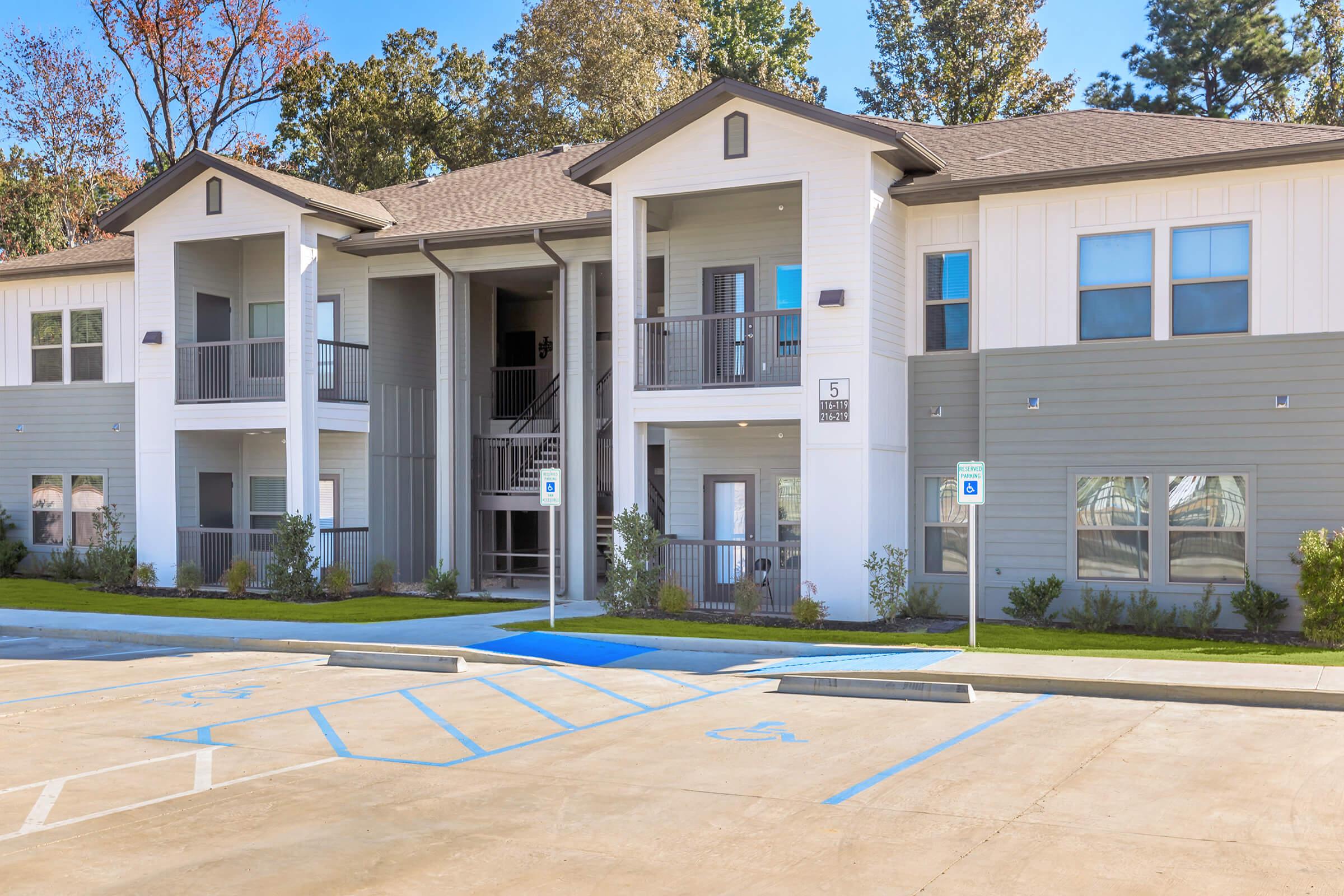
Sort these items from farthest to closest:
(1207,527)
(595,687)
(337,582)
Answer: (337,582), (1207,527), (595,687)

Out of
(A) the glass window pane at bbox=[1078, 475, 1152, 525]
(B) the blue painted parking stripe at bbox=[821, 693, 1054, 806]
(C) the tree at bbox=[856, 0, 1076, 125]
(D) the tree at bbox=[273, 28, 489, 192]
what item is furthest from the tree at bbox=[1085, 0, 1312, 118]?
(B) the blue painted parking stripe at bbox=[821, 693, 1054, 806]

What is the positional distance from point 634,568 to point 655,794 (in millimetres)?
11092

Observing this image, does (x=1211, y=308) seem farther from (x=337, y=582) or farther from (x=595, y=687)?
(x=337, y=582)

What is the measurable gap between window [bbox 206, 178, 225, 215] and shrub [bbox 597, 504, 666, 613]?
33.4 ft

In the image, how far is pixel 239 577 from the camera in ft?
77.1

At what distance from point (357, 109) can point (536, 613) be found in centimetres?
2679

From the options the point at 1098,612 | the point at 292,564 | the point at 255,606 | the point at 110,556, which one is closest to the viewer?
the point at 1098,612

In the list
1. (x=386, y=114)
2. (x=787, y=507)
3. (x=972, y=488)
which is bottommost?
(x=787, y=507)

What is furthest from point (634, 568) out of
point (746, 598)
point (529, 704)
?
point (529, 704)

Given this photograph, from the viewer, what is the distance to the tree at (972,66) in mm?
42875

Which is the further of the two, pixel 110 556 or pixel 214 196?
pixel 110 556

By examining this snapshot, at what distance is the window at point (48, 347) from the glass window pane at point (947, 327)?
1844cm

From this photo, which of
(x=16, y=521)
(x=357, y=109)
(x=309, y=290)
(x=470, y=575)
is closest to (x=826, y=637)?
(x=470, y=575)

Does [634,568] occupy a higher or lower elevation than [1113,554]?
lower
